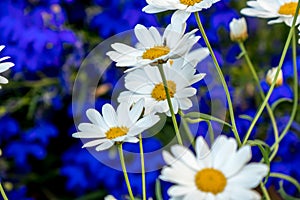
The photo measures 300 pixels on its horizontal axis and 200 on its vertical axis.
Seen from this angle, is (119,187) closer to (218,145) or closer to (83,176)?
(83,176)

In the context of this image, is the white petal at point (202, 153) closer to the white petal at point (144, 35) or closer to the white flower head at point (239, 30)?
the white petal at point (144, 35)

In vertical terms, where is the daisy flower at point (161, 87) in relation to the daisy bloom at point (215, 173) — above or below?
above

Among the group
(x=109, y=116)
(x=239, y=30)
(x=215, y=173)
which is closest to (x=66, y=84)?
(x=239, y=30)

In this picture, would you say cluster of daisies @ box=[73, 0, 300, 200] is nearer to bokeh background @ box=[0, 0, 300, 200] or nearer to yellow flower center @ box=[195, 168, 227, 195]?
yellow flower center @ box=[195, 168, 227, 195]

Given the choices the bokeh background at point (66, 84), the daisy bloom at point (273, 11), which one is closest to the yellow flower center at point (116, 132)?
the daisy bloom at point (273, 11)

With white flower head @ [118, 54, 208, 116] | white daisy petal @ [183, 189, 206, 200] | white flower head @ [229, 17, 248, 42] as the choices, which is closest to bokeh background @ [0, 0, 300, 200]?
white flower head @ [229, 17, 248, 42]

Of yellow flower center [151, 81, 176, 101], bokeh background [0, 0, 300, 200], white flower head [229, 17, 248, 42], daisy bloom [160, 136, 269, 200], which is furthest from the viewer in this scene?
bokeh background [0, 0, 300, 200]

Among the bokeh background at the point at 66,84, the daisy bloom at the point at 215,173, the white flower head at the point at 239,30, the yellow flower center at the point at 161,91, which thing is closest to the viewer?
the daisy bloom at the point at 215,173
